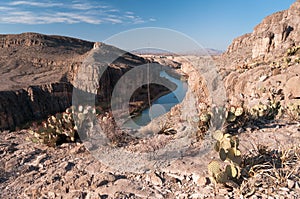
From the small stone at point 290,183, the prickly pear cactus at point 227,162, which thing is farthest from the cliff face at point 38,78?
the small stone at point 290,183

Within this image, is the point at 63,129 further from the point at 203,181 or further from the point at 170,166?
the point at 203,181

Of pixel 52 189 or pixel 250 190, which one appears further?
pixel 52 189

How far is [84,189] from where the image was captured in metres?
3.71

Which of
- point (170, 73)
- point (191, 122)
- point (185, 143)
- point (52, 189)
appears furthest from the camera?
point (170, 73)

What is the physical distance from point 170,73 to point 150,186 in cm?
1733

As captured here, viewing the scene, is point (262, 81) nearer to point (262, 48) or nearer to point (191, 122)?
point (191, 122)

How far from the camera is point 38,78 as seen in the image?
3962 cm

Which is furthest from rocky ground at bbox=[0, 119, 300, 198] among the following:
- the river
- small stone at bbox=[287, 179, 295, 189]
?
the river

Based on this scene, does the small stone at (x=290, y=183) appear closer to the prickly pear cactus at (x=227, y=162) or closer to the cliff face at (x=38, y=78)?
the prickly pear cactus at (x=227, y=162)

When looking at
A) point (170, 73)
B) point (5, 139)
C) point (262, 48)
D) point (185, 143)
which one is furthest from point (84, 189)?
point (262, 48)

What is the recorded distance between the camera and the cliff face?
81.8 feet

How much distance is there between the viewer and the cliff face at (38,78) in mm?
24922

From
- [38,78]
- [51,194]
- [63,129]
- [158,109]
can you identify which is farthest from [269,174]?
[38,78]

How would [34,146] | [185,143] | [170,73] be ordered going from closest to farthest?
1. [185,143]
2. [34,146]
3. [170,73]
